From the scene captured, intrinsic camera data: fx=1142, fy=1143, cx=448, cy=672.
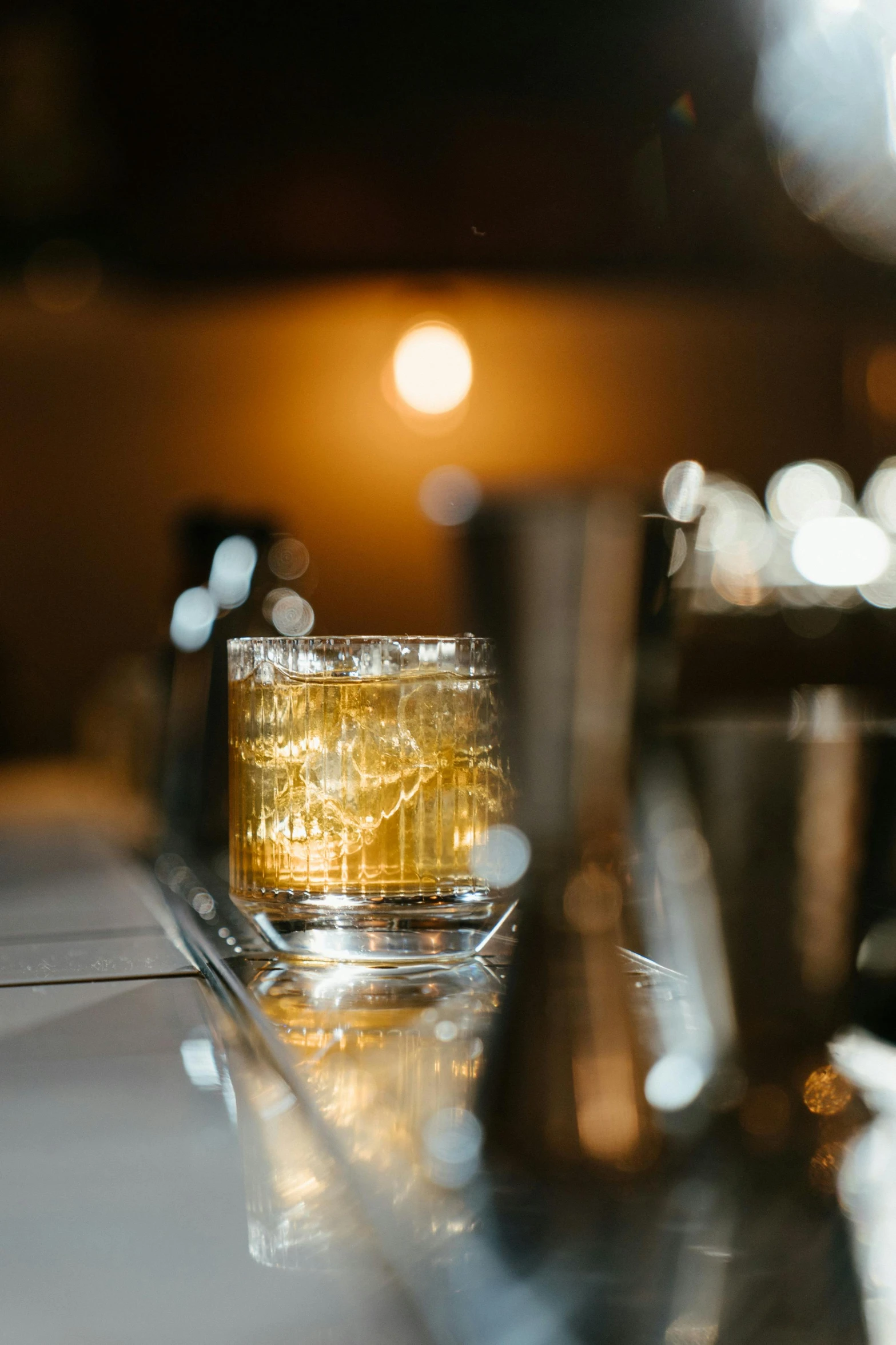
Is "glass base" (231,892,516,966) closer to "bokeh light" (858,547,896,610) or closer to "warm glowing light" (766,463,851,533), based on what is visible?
"warm glowing light" (766,463,851,533)

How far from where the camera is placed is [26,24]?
2279mm

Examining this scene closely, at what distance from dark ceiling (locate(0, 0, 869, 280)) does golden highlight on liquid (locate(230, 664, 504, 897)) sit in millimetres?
1164

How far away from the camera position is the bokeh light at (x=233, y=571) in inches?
27.5

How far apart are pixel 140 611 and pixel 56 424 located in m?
0.58

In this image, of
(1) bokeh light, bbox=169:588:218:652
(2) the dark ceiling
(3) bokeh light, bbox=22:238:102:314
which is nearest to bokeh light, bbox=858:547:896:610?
(2) the dark ceiling

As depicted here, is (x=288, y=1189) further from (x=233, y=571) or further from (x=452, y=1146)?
(x=233, y=571)

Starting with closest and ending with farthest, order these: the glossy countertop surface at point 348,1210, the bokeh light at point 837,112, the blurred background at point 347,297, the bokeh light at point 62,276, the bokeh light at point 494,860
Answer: the glossy countertop surface at point 348,1210
the bokeh light at point 494,860
the blurred background at point 347,297
the bokeh light at point 837,112
the bokeh light at point 62,276

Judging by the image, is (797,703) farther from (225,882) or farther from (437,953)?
(225,882)

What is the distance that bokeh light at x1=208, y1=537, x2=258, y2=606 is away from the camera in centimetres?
70

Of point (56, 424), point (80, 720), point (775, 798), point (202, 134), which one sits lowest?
point (80, 720)

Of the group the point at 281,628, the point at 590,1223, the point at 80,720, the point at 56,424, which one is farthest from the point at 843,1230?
the point at 56,424

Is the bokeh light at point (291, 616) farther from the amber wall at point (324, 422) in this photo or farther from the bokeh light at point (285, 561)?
the amber wall at point (324, 422)

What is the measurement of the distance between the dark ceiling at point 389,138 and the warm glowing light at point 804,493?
652 mm

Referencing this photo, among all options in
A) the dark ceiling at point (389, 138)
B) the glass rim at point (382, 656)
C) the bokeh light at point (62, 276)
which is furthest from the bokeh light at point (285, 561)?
the bokeh light at point (62, 276)
